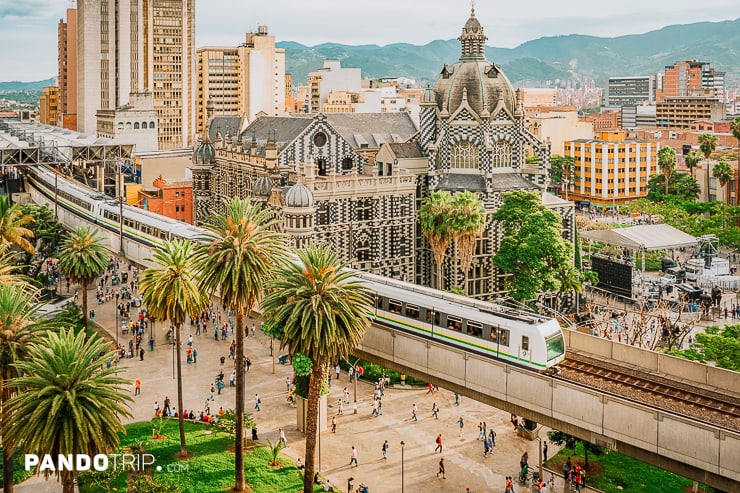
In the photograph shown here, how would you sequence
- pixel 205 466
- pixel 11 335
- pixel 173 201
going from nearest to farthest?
1. pixel 11 335
2. pixel 205 466
3. pixel 173 201

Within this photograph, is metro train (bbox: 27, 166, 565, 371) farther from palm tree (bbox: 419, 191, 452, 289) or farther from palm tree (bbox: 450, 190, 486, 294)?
palm tree (bbox: 419, 191, 452, 289)

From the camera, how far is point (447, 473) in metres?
54.4

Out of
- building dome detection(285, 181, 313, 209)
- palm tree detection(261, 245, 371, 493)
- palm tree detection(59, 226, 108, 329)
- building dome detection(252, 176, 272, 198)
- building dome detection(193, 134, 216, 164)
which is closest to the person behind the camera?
palm tree detection(261, 245, 371, 493)

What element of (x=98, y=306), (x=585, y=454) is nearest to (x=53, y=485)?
(x=585, y=454)

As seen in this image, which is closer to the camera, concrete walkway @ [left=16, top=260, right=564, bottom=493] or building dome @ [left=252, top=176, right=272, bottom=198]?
concrete walkway @ [left=16, top=260, right=564, bottom=493]

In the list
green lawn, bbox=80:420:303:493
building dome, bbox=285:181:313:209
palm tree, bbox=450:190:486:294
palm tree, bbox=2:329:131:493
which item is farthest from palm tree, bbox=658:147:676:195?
palm tree, bbox=2:329:131:493

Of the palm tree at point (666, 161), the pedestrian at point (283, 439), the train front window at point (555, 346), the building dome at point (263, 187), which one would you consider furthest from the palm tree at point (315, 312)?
the palm tree at point (666, 161)

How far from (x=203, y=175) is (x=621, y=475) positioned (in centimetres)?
7849

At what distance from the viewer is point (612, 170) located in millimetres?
170125

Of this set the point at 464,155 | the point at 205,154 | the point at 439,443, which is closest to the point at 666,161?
the point at 464,155

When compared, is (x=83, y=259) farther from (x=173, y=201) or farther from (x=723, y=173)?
(x=723, y=173)

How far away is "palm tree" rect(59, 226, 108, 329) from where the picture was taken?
7194cm

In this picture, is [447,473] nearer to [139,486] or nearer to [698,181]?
[139,486]

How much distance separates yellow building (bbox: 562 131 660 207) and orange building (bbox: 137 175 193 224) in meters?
81.0
